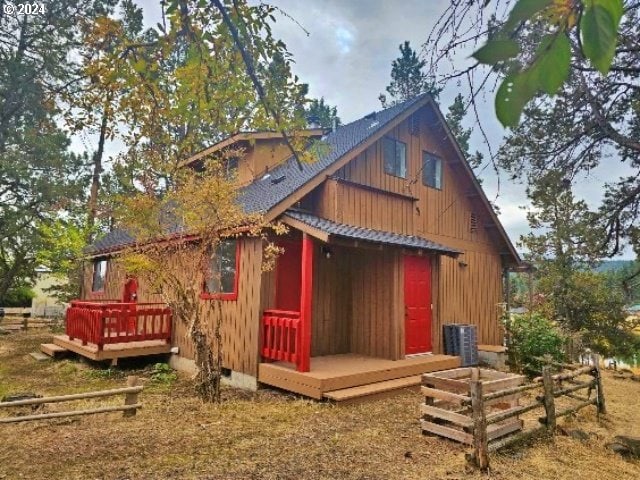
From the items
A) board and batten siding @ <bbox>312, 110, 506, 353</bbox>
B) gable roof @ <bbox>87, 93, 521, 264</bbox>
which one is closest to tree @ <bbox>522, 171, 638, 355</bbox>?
board and batten siding @ <bbox>312, 110, 506, 353</bbox>

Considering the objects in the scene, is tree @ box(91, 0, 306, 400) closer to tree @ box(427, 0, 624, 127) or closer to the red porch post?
tree @ box(427, 0, 624, 127)

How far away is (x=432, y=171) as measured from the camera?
12.0 m

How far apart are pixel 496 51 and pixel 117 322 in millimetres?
10781

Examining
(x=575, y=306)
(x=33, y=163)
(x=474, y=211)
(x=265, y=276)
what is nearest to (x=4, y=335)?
(x=33, y=163)

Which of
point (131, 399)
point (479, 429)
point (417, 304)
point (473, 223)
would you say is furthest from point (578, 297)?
point (131, 399)

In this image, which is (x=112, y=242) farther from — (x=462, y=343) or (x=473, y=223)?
(x=473, y=223)

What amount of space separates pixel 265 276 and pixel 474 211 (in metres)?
7.95

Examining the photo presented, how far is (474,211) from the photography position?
13359 millimetres

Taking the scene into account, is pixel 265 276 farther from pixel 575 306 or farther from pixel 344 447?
pixel 575 306

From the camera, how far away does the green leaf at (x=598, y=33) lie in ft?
2.32

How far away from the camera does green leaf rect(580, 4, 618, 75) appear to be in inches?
27.9

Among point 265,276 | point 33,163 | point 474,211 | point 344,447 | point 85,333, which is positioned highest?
point 33,163

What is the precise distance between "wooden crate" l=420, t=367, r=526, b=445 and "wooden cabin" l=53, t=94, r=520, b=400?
1.61 meters

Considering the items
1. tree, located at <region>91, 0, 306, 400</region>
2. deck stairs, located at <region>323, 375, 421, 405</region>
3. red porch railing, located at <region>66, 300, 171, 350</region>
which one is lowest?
deck stairs, located at <region>323, 375, 421, 405</region>
